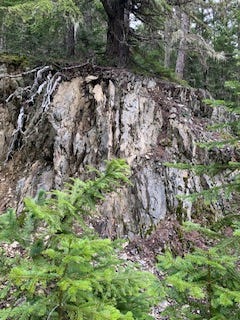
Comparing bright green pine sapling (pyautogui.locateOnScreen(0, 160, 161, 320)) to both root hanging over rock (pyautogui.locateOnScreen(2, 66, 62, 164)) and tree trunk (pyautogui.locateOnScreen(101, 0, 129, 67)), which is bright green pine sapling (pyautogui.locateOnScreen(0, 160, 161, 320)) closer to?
root hanging over rock (pyautogui.locateOnScreen(2, 66, 62, 164))

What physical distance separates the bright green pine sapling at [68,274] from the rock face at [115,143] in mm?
4034

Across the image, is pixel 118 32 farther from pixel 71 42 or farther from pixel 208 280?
pixel 208 280

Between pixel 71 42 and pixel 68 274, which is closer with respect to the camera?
pixel 68 274

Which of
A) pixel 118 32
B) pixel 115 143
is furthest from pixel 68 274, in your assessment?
pixel 118 32

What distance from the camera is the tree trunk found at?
958cm

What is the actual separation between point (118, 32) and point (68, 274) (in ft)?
28.3

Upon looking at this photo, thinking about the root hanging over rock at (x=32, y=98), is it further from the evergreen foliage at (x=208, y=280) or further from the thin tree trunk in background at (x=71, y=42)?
the evergreen foliage at (x=208, y=280)

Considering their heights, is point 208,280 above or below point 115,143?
below

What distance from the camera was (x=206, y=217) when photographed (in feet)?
26.3

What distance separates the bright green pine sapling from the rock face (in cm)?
403

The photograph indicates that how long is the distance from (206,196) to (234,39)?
1980 centimetres

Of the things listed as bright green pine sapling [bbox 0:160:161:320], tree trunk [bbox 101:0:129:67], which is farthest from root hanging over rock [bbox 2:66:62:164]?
bright green pine sapling [bbox 0:160:161:320]

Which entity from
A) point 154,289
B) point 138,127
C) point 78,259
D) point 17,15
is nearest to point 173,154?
point 138,127

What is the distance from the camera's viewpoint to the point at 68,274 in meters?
2.39
